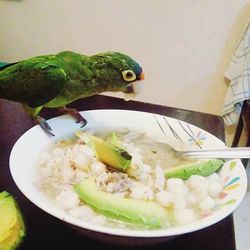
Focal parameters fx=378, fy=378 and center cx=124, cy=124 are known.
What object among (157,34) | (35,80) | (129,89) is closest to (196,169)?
(129,89)

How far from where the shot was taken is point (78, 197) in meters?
0.50

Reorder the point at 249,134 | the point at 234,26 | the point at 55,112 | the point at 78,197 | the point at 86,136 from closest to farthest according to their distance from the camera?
the point at 78,197 → the point at 86,136 → the point at 55,112 → the point at 249,134 → the point at 234,26

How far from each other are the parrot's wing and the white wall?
110cm

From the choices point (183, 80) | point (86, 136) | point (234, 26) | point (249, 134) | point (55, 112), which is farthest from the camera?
point (183, 80)

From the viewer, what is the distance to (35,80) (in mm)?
663

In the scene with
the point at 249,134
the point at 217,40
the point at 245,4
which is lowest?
the point at 249,134

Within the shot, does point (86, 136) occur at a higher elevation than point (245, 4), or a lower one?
lower

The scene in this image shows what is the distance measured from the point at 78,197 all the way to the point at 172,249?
0.47ft

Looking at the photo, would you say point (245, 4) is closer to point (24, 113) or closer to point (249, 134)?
point (249, 134)

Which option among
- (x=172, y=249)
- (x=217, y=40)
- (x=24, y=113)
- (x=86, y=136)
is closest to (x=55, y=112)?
(x=24, y=113)

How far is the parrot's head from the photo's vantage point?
0.66 metres

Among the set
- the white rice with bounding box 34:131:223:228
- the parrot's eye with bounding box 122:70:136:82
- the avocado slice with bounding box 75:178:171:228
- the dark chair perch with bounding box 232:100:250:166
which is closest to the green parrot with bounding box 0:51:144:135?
the parrot's eye with bounding box 122:70:136:82

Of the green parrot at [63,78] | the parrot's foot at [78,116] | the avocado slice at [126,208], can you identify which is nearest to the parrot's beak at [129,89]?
the green parrot at [63,78]

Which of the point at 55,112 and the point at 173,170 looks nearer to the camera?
the point at 173,170
